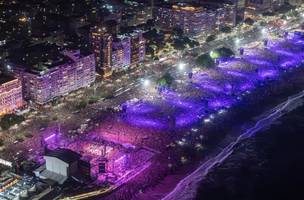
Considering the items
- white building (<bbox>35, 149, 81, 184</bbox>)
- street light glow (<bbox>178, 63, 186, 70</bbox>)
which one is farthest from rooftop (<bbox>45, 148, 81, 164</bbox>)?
street light glow (<bbox>178, 63, 186, 70</bbox>)

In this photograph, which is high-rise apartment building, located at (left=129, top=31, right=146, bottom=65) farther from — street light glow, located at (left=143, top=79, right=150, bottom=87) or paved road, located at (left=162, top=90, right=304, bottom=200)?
paved road, located at (left=162, top=90, right=304, bottom=200)

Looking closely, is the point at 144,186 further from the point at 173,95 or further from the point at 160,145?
the point at 173,95

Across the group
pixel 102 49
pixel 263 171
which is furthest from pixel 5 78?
pixel 263 171

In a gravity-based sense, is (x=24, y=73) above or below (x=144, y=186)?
above

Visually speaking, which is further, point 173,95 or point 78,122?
point 173,95

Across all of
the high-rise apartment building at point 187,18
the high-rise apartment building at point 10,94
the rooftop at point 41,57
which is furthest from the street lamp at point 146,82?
the high-rise apartment building at point 187,18

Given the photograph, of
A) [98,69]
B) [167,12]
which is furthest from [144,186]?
[167,12]
